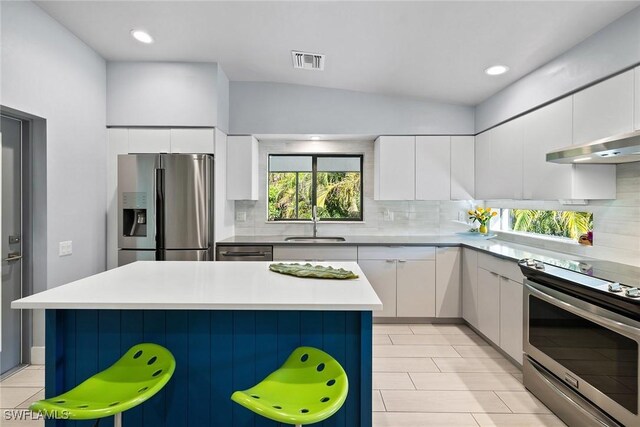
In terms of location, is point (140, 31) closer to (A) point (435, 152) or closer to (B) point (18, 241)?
(B) point (18, 241)

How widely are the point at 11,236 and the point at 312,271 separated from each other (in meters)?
2.38

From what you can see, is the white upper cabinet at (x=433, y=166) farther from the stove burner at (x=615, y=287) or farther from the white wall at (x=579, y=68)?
the stove burner at (x=615, y=287)

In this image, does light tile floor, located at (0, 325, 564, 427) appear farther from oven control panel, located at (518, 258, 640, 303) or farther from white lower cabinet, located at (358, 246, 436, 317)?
oven control panel, located at (518, 258, 640, 303)

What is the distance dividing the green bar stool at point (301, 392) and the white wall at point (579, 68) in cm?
244

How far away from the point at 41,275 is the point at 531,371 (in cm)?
370

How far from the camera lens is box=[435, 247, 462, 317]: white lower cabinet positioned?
3.91m

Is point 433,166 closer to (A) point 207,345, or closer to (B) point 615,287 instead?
(B) point 615,287

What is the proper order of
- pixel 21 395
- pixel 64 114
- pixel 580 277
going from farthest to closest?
pixel 64 114, pixel 21 395, pixel 580 277

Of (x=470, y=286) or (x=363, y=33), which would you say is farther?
(x=470, y=286)

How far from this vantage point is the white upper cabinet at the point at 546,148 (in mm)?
2652

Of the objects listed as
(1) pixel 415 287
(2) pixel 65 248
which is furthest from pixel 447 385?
(2) pixel 65 248

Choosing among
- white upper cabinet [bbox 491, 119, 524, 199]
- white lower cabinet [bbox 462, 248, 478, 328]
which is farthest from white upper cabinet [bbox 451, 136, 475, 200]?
white lower cabinet [bbox 462, 248, 478, 328]

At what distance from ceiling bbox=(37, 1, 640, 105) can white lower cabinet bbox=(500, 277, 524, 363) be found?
1817 mm

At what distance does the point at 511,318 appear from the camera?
9.45 feet
